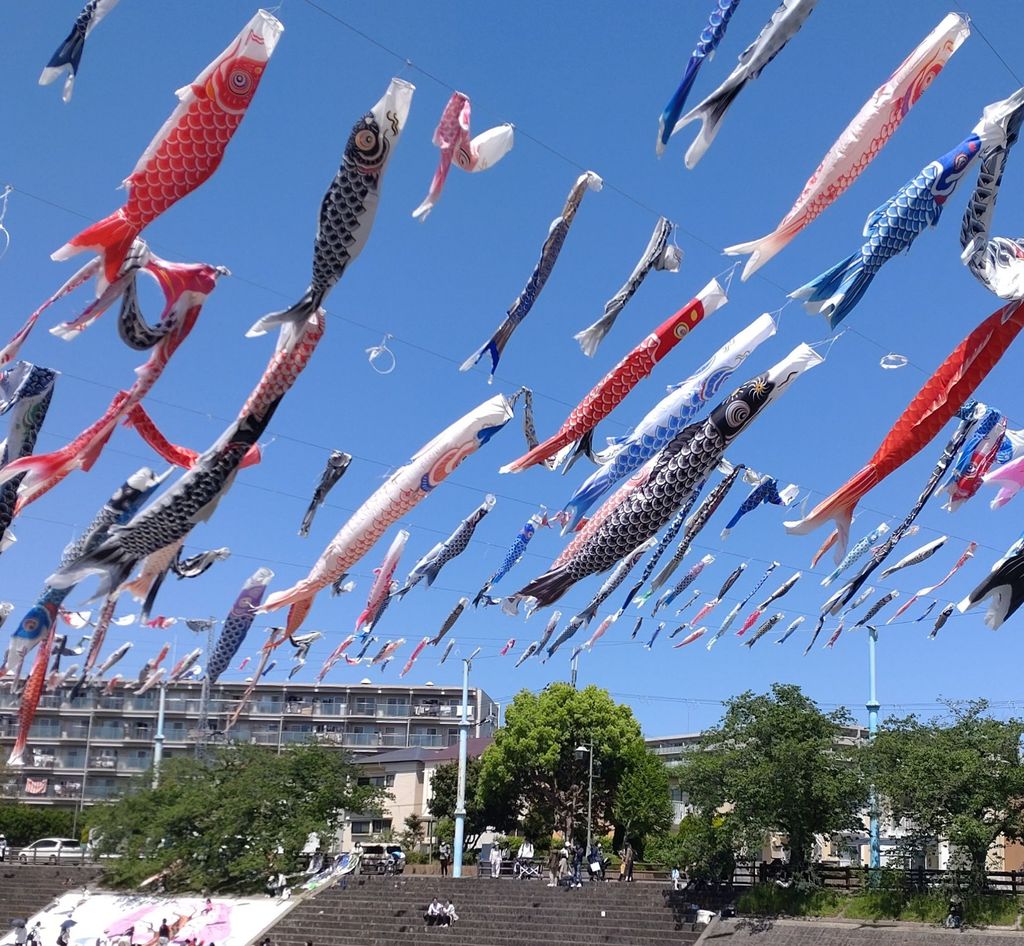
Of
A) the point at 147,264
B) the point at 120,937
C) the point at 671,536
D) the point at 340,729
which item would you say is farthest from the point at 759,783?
the point at 340,729

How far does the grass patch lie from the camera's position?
74.0 feet

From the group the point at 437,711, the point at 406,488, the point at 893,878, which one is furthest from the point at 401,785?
the point at 406,488

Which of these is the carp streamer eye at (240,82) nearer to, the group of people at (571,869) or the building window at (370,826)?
the group of people at (571,869)

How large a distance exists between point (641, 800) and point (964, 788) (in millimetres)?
18938

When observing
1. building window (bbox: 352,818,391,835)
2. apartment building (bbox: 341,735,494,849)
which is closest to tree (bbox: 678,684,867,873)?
apartment building (bbox: 341,735,494,849)

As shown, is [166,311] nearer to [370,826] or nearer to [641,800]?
[641,800]

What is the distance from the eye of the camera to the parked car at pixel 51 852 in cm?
3575

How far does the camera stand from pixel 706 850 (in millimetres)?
23375

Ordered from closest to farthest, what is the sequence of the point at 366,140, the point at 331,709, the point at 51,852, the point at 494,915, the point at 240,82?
the point at 240,82
the point at 366,140
the point at 494,915
the point at 51,852
the point at 331,709

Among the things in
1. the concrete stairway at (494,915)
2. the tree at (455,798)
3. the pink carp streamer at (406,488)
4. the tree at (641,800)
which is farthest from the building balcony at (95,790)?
the pink carp streamer at (406,488)

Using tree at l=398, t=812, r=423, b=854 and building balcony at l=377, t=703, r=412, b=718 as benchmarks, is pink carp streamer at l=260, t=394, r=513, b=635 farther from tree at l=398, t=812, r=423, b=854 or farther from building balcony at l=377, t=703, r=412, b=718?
building balcony at l=377, t=703, r=412, b=718

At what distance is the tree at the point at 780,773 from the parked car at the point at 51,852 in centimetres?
2170

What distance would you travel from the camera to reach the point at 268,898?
2736 centimetres

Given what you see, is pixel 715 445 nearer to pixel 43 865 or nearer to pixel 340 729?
pixel 43 865
